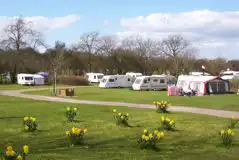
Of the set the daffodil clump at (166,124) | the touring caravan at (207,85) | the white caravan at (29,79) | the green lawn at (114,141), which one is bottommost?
the green lawn at (114,141)

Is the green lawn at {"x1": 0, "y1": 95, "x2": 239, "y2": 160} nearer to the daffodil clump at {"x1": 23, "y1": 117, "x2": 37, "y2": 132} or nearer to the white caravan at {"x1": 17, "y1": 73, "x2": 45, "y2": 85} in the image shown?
the daffodil clump at {"x1": 23, "y1": 117, "x2": 37, "y2": 132}

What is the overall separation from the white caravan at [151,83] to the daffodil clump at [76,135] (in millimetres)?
34269

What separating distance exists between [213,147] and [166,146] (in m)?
1.17

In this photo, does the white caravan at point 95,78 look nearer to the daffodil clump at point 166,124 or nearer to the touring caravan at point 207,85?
the touring caravan at point 207,85

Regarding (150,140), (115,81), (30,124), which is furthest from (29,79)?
(150,140)

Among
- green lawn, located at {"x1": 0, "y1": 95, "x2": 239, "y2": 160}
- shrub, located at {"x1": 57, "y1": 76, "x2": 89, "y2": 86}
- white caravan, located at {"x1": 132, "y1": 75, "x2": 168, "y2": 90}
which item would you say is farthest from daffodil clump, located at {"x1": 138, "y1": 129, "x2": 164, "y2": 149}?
shrub, located at {"x1": 57, "y1": 76, "x2": 89, "y2": 86}

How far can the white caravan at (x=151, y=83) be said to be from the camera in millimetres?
43656

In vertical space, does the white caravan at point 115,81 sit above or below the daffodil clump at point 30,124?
above

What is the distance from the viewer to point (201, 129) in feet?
42.0

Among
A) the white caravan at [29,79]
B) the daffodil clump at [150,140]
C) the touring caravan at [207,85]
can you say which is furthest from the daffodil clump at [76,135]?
the white caravan at [29,79]

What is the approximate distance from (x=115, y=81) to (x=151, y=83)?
7.24 m

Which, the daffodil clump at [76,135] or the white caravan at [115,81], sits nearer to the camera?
the daffodil clump at [76,135]

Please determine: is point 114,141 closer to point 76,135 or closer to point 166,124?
point 76,135

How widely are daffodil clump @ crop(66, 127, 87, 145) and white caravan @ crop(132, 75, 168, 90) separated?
34269mm
